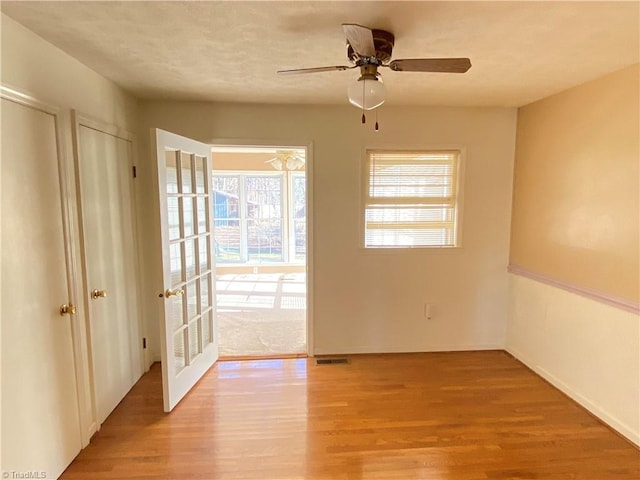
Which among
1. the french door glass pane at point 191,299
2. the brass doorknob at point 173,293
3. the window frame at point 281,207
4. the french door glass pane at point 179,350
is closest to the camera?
the brass doorknob at point 173,293

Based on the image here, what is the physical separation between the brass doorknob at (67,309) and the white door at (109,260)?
184 mm

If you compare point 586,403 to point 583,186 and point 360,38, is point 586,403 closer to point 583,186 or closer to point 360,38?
point 583,186

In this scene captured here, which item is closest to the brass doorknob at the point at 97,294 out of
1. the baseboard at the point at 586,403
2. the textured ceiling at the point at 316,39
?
the textured ceiling at the point at 316,39

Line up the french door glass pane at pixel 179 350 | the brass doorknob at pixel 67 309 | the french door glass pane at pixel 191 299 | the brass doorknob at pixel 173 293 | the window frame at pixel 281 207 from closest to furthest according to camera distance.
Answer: the brass doorknob at pixel 67 309 → the brass doorknob at pixel 173 293 → the french door glass pane at pixel 179 350 → the french door glass pane at pixel 191 299 → the window frame at pixel 281 207

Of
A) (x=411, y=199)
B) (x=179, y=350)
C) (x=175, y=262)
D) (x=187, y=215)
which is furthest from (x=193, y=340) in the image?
(x=411, y=199)

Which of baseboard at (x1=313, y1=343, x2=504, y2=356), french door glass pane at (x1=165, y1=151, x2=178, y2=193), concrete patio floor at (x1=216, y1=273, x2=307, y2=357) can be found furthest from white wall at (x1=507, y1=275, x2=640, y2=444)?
french door glass pane at (x1=165, y1=151, x2=178, y2=193)

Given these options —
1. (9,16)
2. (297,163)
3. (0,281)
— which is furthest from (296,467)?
(297,163)

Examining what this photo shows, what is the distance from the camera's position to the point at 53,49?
1.88 m

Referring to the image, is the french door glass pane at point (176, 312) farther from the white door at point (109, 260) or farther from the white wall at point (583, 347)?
the white wall at point (583, 347)

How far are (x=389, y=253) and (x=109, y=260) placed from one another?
7.41 ft

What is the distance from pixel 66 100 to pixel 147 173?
3.35 ft

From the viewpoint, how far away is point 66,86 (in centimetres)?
199

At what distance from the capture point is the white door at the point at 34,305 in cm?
156

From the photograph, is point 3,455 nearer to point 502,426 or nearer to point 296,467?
point 296,467
